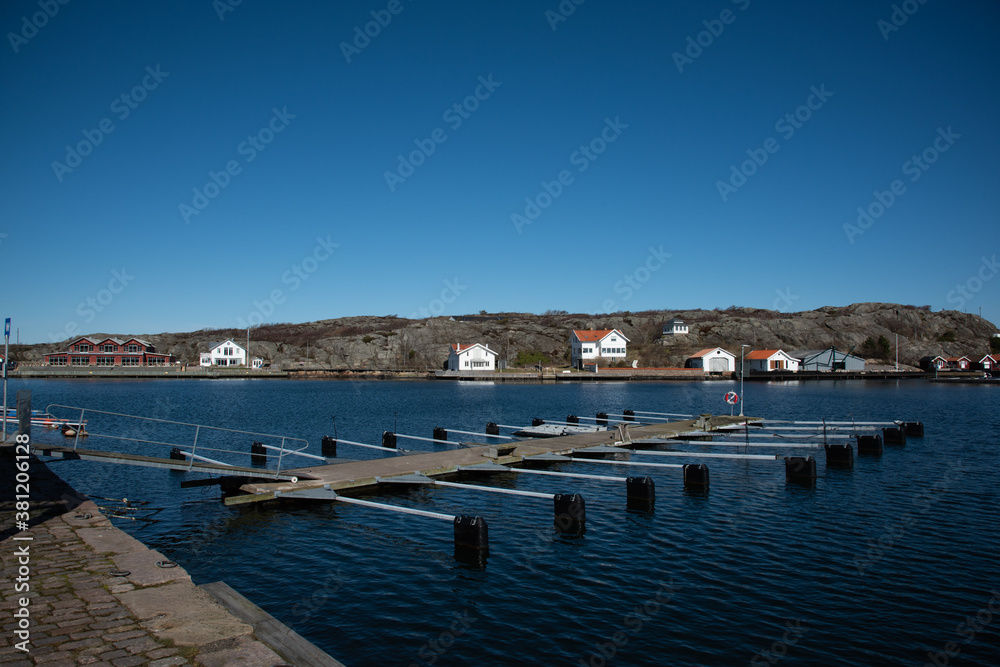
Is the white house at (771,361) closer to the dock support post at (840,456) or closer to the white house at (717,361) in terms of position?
the white house at (717,361)

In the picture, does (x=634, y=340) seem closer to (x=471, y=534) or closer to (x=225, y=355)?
(x=225, y=355)

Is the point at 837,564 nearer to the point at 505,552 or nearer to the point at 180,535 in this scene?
the point at 505,552

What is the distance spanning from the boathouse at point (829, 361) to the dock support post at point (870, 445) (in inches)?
4022

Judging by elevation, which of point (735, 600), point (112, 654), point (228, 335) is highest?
point (228, 335)

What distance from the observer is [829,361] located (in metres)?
123

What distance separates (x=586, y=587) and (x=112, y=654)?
8711 millimetres

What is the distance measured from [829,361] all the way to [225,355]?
12780 cm

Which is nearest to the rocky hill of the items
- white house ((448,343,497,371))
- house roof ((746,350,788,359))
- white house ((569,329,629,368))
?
white house ((569,329,629,368))

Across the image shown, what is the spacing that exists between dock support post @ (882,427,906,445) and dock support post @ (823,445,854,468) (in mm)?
8459

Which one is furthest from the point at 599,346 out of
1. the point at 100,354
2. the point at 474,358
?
the point at 100,354

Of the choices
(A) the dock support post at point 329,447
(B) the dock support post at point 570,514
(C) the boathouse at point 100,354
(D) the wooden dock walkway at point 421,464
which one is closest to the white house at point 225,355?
(C) the boathouse at point 100,354

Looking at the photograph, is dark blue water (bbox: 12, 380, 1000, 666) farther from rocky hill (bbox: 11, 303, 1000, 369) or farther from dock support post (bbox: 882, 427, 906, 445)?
rocky hill (bbox: 11, 303, 1000, 369)

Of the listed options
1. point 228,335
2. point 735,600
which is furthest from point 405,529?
point 228,335

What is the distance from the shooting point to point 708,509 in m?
19.2
